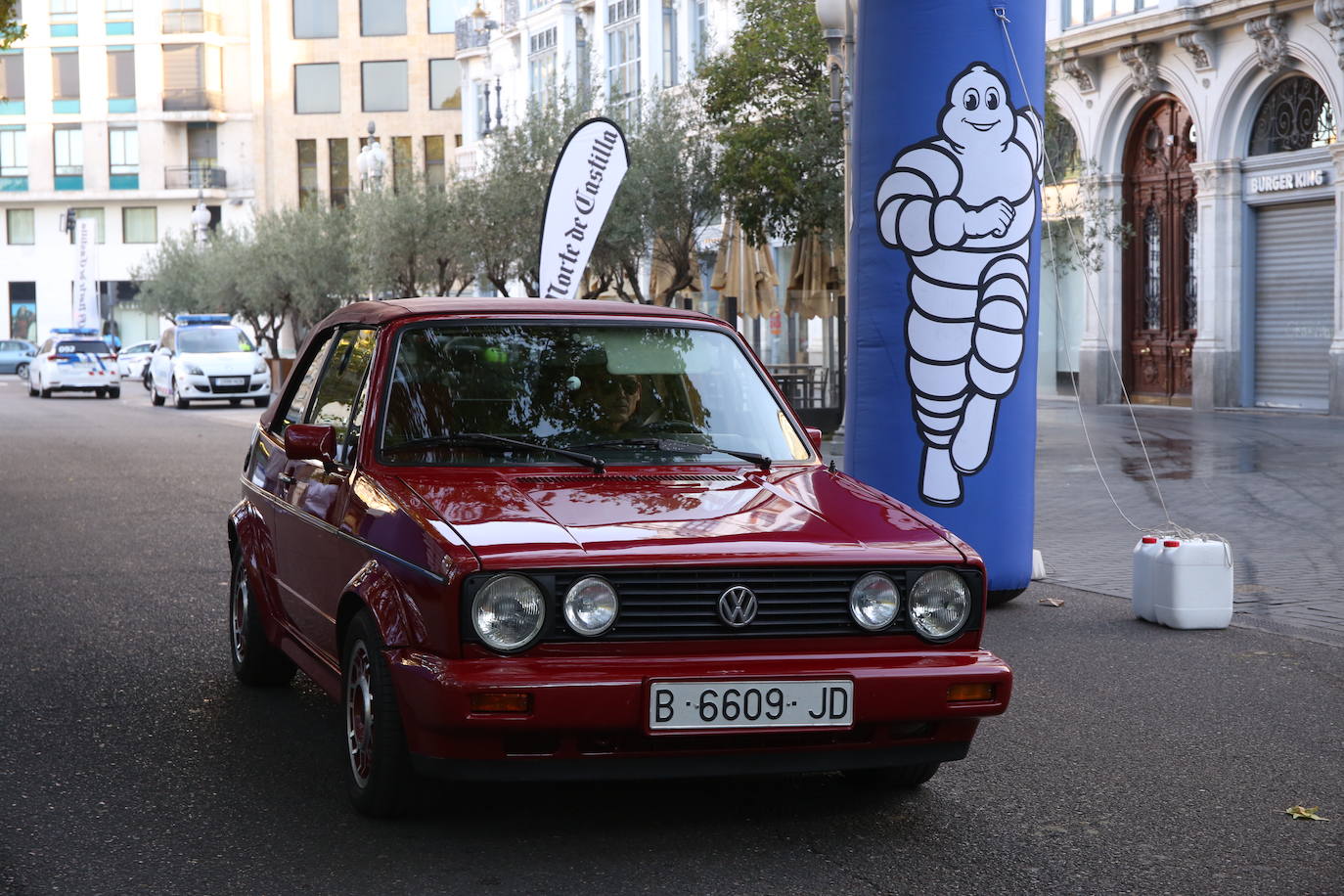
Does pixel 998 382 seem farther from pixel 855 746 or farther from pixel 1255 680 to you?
pixel 855 746

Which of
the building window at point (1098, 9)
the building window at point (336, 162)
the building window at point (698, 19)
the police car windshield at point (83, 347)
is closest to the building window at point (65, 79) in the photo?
the building window at point (336, 162)

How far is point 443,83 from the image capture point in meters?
81.1

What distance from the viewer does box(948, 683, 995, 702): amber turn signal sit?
4.87m

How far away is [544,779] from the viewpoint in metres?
4.69

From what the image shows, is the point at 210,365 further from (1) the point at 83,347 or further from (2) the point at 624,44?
(2) the point at 624,44

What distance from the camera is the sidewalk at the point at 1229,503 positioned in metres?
10.1

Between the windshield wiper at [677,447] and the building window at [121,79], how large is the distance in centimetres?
8188

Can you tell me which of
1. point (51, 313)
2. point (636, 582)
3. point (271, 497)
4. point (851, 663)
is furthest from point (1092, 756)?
point (51, 313)

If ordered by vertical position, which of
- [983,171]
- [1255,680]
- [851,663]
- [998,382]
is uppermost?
[983,171]

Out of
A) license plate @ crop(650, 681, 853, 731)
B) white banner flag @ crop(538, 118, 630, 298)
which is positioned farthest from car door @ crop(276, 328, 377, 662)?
white banner flag @ crop(538, 118, 630, 298)

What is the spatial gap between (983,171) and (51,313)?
264ft

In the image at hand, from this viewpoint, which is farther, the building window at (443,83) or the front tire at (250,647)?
the building window at (443,83)

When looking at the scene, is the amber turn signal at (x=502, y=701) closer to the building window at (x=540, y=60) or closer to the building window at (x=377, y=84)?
the building window at (x=540, y=60)

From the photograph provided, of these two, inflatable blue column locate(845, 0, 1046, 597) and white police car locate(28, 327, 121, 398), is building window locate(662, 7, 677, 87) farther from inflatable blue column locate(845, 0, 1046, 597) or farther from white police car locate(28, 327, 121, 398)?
inflatable blue column locate(845, 0, 1046, 597)
